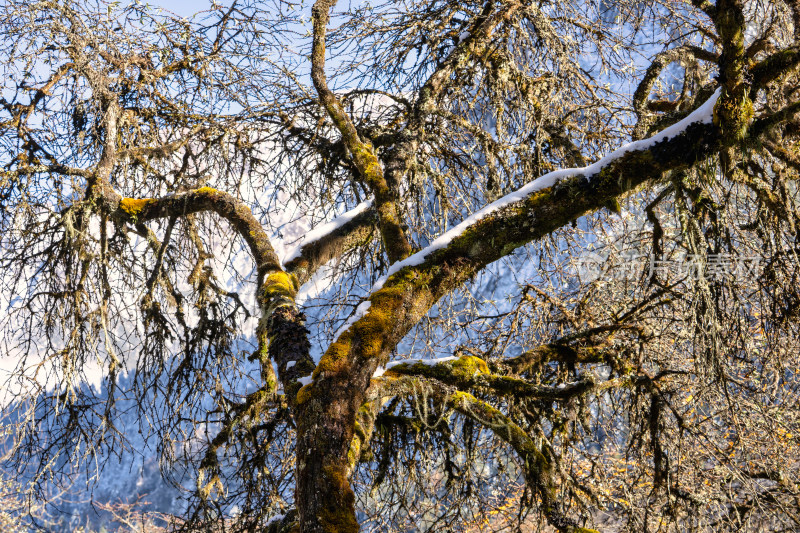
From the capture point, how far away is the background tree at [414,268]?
2.54 meters

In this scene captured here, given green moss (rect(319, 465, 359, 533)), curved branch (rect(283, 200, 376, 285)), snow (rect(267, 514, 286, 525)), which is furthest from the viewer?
curved branch (rect(283, 200, 376, 285))

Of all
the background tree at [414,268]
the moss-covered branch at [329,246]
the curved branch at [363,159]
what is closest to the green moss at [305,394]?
the background tree at [414,268]

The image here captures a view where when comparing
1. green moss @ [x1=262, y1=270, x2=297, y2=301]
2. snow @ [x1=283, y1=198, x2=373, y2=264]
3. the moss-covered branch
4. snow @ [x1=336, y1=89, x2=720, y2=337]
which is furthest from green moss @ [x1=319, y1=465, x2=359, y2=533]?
snow @ [x1=283, y1=198, x2=373, y2=264]

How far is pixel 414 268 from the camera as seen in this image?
265 centimetres

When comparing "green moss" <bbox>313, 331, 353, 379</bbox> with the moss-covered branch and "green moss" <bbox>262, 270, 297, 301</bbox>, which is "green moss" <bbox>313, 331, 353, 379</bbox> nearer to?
"green moss" <bbox>262, 270, 297, 301</bbox>

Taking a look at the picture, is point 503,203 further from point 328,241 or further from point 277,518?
point 277,518

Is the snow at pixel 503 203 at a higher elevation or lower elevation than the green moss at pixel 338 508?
higher

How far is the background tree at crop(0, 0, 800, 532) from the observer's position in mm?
2545

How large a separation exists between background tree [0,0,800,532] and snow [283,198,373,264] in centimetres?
2

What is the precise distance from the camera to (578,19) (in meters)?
4.54

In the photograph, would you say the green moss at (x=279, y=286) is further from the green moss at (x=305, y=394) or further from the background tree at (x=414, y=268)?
the green moss at (x=305, y=394)

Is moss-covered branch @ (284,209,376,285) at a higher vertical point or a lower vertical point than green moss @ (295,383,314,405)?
higher

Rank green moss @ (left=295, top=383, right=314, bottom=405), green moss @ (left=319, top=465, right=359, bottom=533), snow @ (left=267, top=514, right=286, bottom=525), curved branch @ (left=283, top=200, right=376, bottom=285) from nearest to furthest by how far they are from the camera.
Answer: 1. green moss @ (left=319, top=465, right=359, bottom=533)
2. green moss @ (left=295, top=383, right=314, bottom=405)
3. snow @ (left=267, top=514, right=286, bottom=525)
4. curved branch @ (left=283, top=200, right=376, bottom=285)

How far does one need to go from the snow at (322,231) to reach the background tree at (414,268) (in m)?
0.02
